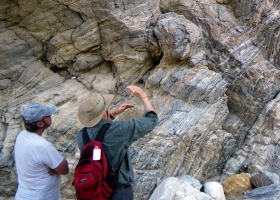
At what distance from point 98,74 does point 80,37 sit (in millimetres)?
1154

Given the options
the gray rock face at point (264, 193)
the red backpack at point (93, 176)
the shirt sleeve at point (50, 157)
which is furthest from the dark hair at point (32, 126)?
the gray rock face at point (264, 193)

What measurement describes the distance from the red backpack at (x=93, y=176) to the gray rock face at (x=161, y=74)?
368cm

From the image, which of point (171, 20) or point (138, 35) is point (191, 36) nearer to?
point (171, 20)

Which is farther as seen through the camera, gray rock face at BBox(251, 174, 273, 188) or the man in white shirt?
gray rock face at BBox(251, 174, 273, 188)

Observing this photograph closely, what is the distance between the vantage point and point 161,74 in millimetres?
8516

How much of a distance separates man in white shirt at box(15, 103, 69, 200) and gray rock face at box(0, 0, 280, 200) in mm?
3519

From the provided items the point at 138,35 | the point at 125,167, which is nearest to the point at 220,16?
the point at 138,35

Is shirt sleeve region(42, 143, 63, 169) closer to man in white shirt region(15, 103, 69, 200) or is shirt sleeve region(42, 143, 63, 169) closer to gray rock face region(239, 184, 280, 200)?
man in white shirt region(15, 103, 69, 200)

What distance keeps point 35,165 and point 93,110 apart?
3.01ft

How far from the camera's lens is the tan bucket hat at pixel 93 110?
3547mm

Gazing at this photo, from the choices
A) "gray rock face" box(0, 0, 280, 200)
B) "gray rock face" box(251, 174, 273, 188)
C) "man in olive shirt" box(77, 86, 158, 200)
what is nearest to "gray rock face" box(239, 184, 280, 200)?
"gray rock face" box(251, 174, 273, 188)

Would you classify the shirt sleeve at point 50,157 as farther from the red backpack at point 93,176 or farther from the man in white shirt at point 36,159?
the red backpack at point 93,176

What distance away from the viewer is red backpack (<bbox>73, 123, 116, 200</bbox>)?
334cm

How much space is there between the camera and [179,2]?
9336 mm
